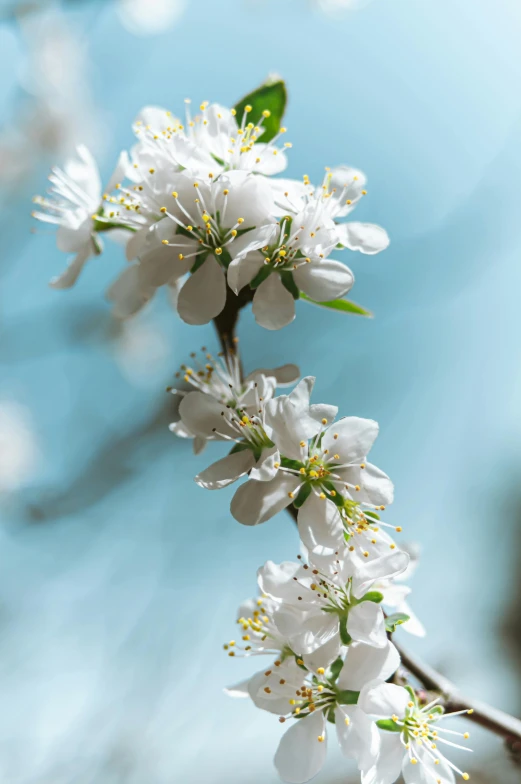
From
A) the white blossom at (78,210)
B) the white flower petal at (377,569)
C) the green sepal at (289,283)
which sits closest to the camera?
the white flower petal at (377,569)

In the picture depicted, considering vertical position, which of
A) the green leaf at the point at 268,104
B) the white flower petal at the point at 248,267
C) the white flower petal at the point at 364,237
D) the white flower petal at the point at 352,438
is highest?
the green leaf at the point at 268,104

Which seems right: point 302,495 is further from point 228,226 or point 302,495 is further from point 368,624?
point 228,226

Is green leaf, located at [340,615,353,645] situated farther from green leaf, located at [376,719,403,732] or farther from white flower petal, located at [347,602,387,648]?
green leaf, located at [376,719,403,732]

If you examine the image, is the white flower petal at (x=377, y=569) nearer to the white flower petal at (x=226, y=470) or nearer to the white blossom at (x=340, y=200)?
the white flower petal at (x=226, y=470)

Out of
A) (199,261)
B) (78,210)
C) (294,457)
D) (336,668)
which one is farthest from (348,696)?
(78,210)

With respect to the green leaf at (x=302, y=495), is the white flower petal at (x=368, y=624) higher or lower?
lower

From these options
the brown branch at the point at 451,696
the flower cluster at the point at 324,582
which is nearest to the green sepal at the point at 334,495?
the flower cluster at the point at 324,582
